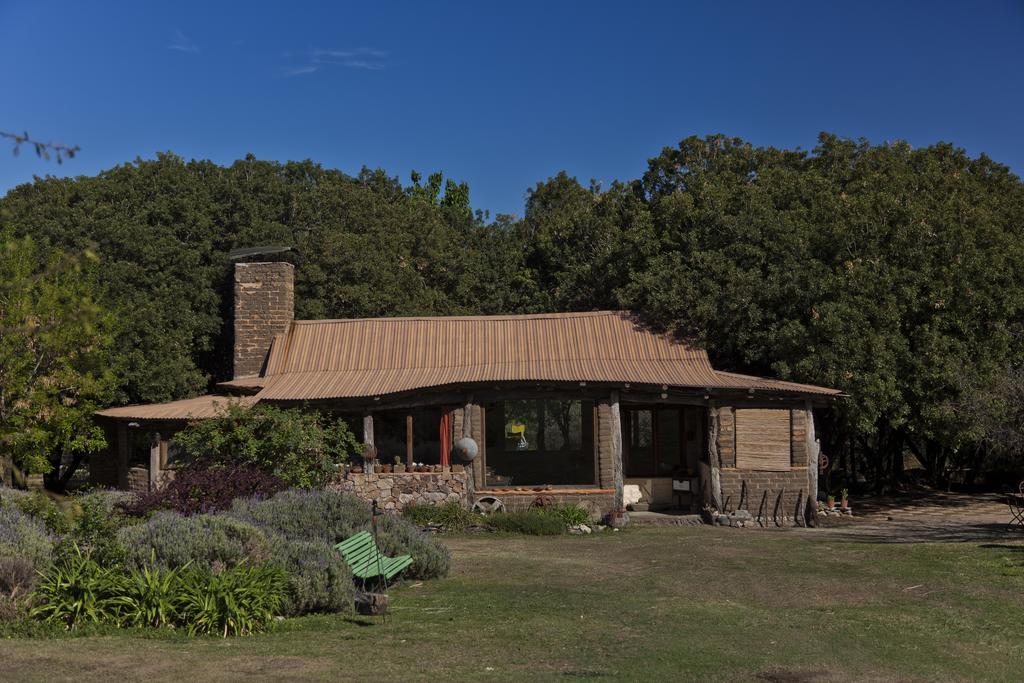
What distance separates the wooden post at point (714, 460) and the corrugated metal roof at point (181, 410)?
9.65 m

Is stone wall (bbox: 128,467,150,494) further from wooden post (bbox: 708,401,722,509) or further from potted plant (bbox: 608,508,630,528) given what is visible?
wooden post (bbox: 708,401,722,509)

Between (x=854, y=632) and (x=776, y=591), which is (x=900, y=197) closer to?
(x=776, y=591)

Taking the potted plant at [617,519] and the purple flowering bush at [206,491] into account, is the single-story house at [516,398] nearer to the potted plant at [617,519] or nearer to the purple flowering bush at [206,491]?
the potted plant at [617,519]

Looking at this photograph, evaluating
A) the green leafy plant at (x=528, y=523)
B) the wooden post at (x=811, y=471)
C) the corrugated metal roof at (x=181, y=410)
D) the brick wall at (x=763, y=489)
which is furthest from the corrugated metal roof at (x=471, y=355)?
the green leafy plant at (x=528, y=523)

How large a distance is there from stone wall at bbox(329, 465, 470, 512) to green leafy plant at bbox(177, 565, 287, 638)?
9.60 meters

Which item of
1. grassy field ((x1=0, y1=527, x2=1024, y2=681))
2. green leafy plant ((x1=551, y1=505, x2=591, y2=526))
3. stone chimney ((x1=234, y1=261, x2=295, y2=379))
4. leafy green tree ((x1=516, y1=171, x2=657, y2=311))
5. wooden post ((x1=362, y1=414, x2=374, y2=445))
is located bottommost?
grassy field ((x1=0, y1=527, x2=1024, y2=681))

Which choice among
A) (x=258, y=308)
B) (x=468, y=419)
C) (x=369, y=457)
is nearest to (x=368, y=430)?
(x=369, y=457)

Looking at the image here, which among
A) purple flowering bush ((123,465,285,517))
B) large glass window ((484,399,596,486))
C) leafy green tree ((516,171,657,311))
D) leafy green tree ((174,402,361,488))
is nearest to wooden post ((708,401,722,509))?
large glass window ((484,399,596,486))

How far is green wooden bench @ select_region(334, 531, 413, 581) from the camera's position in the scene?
11.8 meters

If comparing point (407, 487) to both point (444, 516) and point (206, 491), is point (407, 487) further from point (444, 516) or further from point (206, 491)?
point (206, 491)

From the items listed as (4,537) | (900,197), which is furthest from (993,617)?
(900,197)

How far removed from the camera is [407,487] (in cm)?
2081

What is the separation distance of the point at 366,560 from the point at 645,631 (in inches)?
140

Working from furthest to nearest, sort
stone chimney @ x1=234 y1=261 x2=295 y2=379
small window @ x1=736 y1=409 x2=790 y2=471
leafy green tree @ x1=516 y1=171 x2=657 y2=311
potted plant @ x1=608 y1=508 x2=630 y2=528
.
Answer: leafy green tree @ x1=516 y1=171 x2=657 y2=311, stone chimney @ x1=234 y1=261 x2=295 y2=379, small window @ x1=736 y1=409 x2=790 y2=471, potted plant @ x1=608 y1=508 x2=630 y2=528
